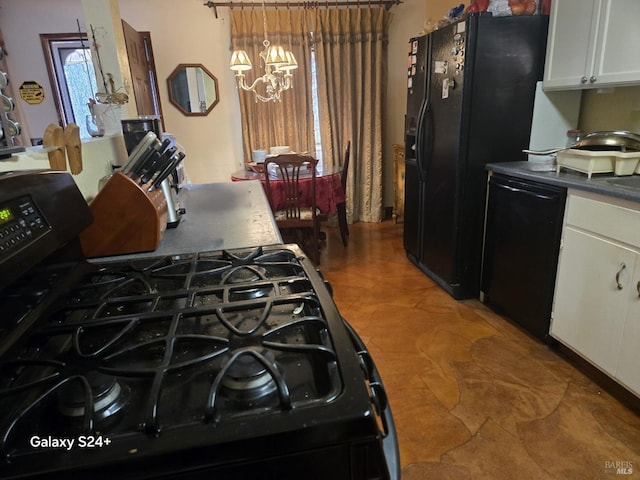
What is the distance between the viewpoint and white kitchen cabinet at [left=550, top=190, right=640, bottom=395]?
1666 millimetres

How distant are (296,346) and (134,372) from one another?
22cm

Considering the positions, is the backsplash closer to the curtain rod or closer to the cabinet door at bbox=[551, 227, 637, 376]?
the cabinet door at bbox=[551, 227, 637, 376]

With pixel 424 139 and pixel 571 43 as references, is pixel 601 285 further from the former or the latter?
pixel 424 139

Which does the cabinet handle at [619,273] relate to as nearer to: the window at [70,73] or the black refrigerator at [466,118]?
the black refrigerator at [466,118]

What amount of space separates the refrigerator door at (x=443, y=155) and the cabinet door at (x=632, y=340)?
1.13 m

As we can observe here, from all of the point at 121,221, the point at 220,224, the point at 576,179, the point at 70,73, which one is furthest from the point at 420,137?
the point at 70,73

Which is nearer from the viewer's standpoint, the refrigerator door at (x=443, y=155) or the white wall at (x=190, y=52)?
the refrigerator door at (x=443, y=155)

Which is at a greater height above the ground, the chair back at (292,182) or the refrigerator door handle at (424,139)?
the refrigerator door handle at (424,139)

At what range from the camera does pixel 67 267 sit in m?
0.94

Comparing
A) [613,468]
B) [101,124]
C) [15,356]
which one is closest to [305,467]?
[15,356]

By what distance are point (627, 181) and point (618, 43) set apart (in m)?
0.68

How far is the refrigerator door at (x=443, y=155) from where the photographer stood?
8.32 ft

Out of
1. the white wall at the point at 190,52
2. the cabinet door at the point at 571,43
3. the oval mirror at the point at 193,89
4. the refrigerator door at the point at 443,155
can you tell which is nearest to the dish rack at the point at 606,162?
the cabinet door at the point at 571,43

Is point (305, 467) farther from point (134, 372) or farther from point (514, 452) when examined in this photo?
point (514, 452)
